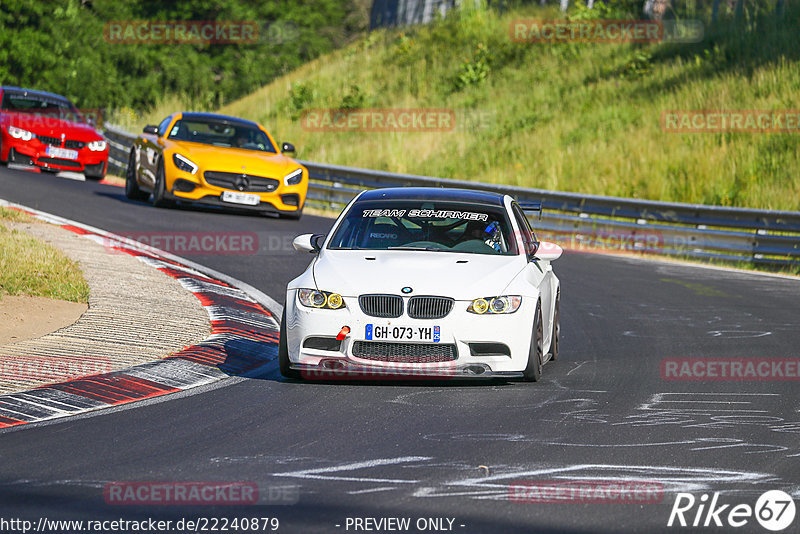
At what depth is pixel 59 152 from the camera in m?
24.5

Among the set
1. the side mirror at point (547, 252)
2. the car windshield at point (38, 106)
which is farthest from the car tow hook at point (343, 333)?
the car windshield at point (38, 106)

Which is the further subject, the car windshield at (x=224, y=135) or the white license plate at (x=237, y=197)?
the car windshield at (x=224, y=135)

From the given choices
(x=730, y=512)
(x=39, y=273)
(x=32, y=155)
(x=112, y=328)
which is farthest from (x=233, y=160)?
(x=730, y=512)

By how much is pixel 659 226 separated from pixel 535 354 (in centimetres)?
1228

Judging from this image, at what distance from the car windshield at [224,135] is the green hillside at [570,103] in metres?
7.43

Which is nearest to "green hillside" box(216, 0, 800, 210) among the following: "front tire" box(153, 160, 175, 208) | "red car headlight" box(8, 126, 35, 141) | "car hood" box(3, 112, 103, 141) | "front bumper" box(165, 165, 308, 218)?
"car hood" box(3, 112, 103, 141)

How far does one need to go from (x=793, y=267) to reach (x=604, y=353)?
9144 mm

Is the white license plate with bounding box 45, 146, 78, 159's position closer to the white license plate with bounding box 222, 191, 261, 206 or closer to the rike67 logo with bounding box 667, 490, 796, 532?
the white license plate with bounding box 222, 191, 261, 206

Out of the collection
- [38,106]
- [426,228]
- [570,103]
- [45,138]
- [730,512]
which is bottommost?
[730,512]

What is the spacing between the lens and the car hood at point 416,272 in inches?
343

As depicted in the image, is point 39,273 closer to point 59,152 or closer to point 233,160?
point 233,160

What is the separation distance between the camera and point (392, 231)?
988 cm

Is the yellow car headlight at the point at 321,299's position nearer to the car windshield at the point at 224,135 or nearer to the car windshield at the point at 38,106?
the car windshield at the point at 224,135

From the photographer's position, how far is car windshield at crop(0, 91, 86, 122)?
25062 millimetres
